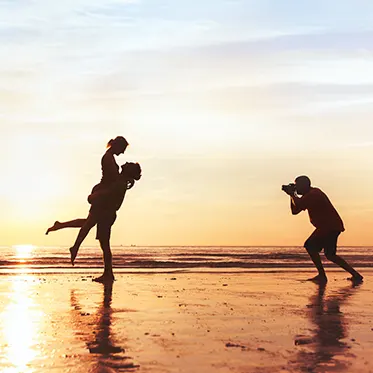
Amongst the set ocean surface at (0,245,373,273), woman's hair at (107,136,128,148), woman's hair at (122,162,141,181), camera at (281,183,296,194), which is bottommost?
ocean surface at (0,245,373,273)

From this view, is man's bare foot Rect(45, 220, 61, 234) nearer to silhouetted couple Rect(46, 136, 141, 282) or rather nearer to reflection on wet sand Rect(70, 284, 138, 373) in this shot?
silhouetted couple Rect(46, 136, 141, 282)

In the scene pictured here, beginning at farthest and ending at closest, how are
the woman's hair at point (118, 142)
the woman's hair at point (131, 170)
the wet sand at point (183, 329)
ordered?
the woman's hair at point (131, 170) → the woman's hair at point (118, 142) → the wet sand at point (183, 329)

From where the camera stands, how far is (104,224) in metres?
11.5

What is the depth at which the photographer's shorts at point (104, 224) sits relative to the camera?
11469 mm

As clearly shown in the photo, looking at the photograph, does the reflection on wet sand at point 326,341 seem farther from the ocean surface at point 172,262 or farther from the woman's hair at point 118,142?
the ocean surface at point 172,262

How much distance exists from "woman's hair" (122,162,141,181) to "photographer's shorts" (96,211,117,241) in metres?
0.65

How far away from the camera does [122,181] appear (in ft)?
37.6

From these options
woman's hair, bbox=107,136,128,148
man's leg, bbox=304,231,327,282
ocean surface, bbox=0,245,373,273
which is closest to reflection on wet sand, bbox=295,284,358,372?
man's leg, bbox=304,231,327,282

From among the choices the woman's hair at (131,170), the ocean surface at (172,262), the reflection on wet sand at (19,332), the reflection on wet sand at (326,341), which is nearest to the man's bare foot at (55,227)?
the woman's hair at (131,170)

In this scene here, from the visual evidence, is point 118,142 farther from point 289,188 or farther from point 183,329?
point 183,329

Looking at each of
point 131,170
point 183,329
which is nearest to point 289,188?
point 131,170

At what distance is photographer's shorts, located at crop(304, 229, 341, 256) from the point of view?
12.4 meters

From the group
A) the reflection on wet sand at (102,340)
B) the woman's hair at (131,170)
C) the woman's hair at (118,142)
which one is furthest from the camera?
the woman's hair at (131,170)

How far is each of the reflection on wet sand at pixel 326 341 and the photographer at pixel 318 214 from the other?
382 centimetres
